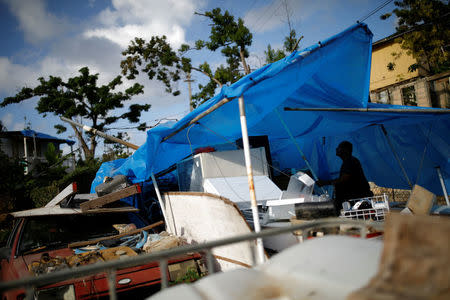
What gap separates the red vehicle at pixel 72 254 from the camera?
3.24 metres

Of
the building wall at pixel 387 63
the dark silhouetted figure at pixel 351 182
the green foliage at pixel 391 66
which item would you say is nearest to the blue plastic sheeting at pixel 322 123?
the dark silhouetted figure at pixel 351 182

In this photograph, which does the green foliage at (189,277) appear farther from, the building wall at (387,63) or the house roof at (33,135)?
the house roof at (33,135)

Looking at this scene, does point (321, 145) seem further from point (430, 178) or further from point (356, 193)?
point (356, 193)

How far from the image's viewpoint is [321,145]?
28.2 ft

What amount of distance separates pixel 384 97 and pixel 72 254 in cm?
1937

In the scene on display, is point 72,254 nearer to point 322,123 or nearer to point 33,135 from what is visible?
point 322,123

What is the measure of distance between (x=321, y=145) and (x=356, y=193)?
3643 mm

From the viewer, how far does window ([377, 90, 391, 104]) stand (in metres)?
17.9

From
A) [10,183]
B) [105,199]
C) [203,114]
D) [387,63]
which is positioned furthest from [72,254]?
[387,63]

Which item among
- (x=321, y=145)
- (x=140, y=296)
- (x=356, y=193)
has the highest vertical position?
(x=321, y=145)

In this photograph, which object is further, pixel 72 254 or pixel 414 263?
pixel 72 254

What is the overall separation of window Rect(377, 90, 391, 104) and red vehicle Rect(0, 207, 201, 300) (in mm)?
17748

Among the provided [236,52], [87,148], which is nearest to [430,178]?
[236,52]

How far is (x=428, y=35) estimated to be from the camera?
15086 mm
